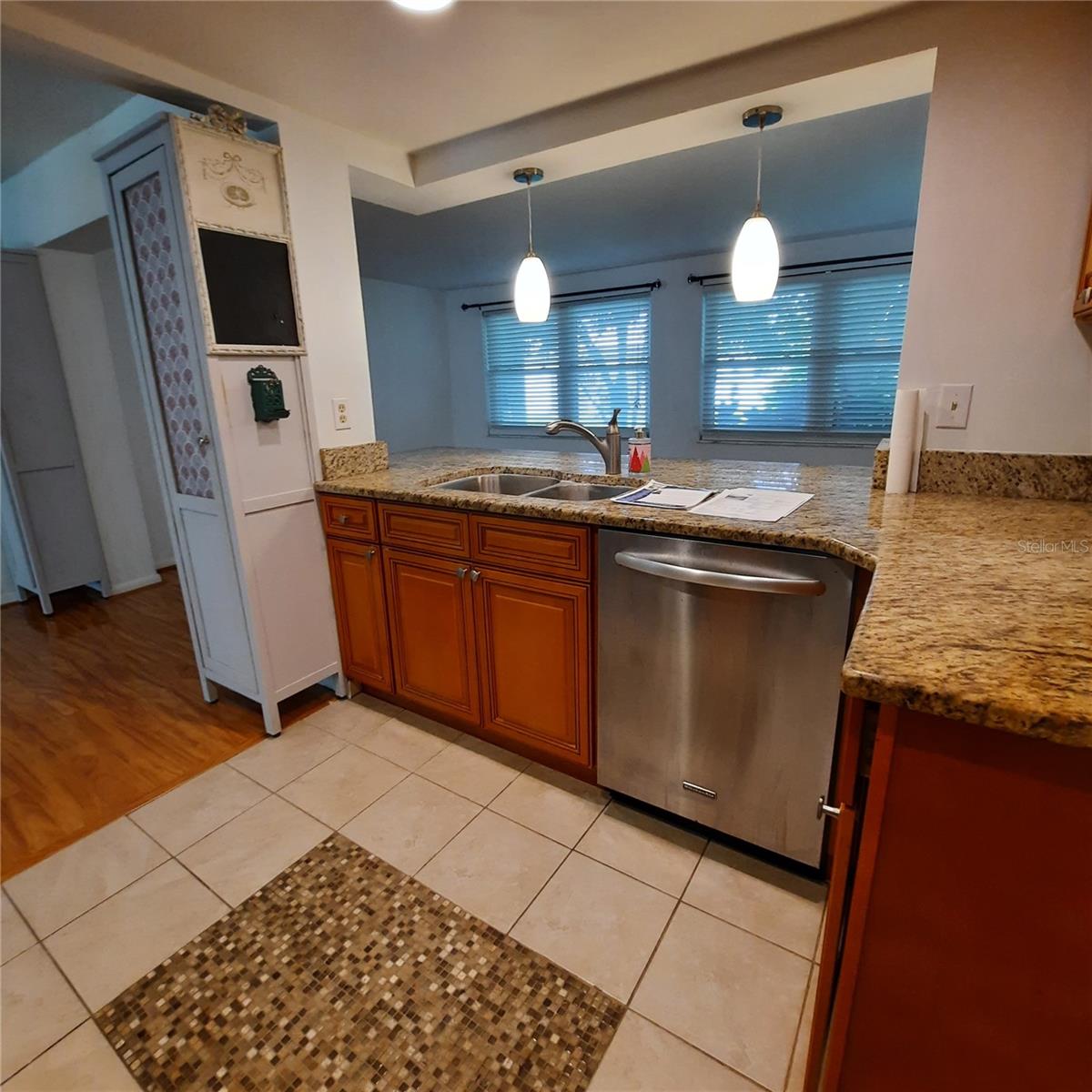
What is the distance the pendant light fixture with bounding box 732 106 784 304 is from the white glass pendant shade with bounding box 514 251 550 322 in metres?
0.73

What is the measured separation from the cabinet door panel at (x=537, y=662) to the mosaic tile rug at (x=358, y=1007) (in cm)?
58

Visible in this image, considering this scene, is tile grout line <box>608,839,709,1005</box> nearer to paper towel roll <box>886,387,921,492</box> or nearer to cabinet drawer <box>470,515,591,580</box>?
cabinet drawer <box>470,515,591,580</box>

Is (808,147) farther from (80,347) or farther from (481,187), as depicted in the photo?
(80,347)

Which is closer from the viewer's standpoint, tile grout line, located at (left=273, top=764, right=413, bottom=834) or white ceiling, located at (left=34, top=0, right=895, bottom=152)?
white ceiling, located at (left=34, top=0, right=895, bottom=152)

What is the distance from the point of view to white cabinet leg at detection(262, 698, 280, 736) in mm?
2158

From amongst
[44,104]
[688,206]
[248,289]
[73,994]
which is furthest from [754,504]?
[44,104]

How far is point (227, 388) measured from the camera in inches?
75.0

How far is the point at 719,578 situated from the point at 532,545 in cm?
58

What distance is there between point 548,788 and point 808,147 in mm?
2883

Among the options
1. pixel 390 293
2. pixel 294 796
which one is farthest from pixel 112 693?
pixel 390 293

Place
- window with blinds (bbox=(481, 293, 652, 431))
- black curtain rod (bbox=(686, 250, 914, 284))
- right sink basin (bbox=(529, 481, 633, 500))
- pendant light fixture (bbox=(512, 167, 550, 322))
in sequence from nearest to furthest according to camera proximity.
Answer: right sink basin (bbox=(529, 481, 633, 500)) → pendant light fixture (bbox=(512, 167, 550, 322)) → black curtain rod (bbox=(686, 250, 914, 284)) → window with blinds (bbox=(481, 293, 652, 431))

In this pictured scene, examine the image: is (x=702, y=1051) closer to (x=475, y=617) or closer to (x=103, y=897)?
(x=475, y=617)

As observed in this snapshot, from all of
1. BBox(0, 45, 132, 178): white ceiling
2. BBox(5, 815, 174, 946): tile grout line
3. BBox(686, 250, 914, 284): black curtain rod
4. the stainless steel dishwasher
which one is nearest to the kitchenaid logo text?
the stainless steel dishwasher

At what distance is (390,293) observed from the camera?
18.6 ft
